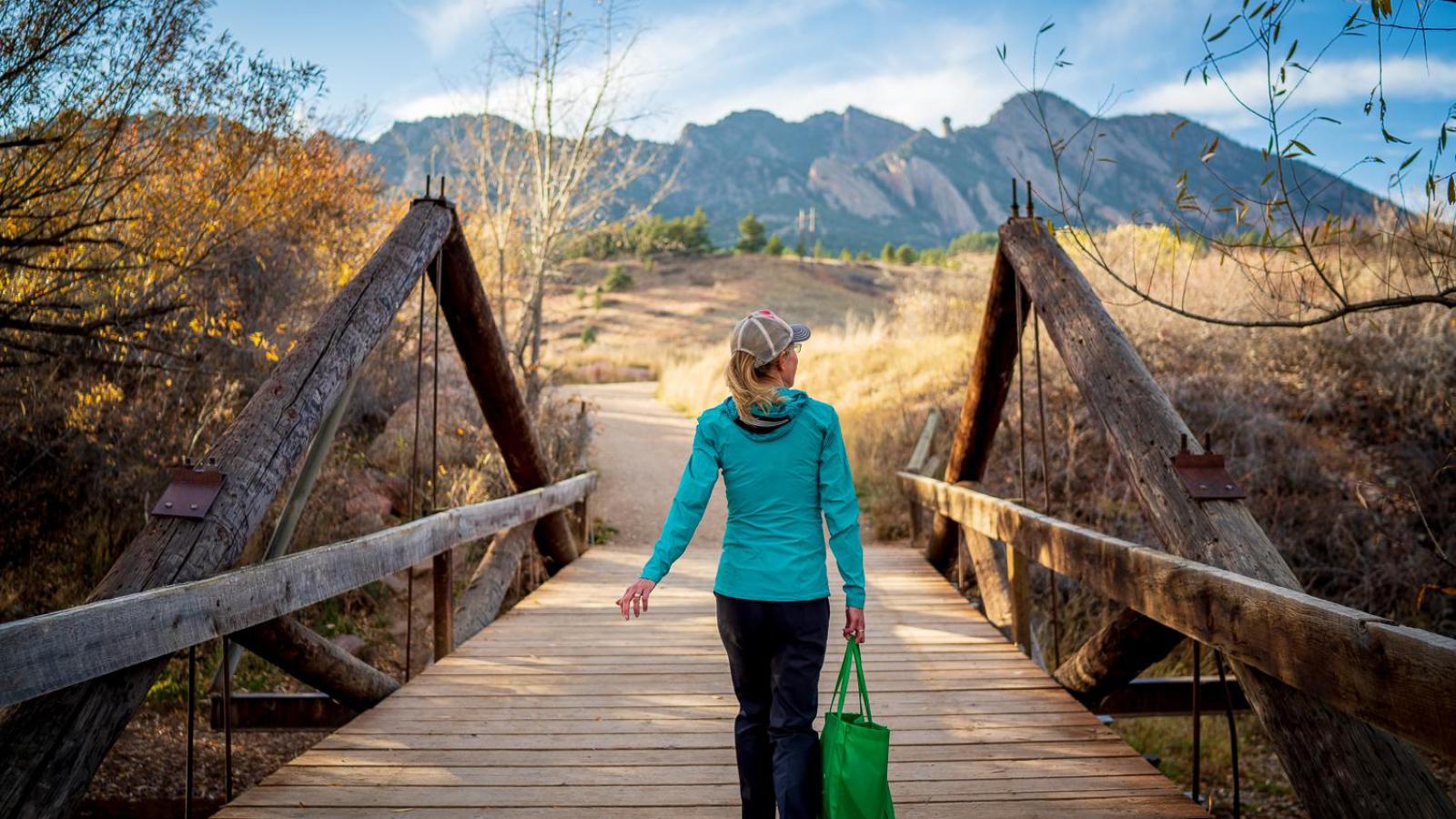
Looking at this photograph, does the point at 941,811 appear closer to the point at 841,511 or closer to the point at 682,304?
the point at 841,511

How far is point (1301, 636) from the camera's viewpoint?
214 cm

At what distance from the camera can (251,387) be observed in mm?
8625

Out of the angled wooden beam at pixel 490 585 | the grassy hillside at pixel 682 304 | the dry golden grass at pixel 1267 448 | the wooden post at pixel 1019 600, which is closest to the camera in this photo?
the wooden post at pixel 1019 600

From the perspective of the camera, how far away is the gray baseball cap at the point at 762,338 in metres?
2.76

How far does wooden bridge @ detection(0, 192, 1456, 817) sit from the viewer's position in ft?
6.86

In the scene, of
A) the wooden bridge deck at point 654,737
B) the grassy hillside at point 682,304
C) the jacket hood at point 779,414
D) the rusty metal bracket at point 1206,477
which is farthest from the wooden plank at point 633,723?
the grassy hillside at point 682,304

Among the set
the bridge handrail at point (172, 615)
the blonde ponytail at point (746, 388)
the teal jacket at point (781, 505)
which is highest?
the blonde ponytail at point (746, 388)

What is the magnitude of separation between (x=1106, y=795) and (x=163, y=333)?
757cm

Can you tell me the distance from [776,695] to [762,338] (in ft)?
3.36

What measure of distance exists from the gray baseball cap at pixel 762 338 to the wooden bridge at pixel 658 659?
1.33 metres

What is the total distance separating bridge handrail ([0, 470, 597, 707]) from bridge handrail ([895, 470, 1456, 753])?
2599 mm

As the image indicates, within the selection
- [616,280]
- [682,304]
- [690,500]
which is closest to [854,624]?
[690,500]

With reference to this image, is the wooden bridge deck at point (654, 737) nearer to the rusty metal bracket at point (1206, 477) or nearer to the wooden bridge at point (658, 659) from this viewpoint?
the wooden bridge at point (658, 659)

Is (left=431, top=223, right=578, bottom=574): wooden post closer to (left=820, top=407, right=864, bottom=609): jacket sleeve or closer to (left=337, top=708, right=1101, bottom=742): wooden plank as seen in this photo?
(left=337, top=708, right=1101, bottom=742): wooden plank
